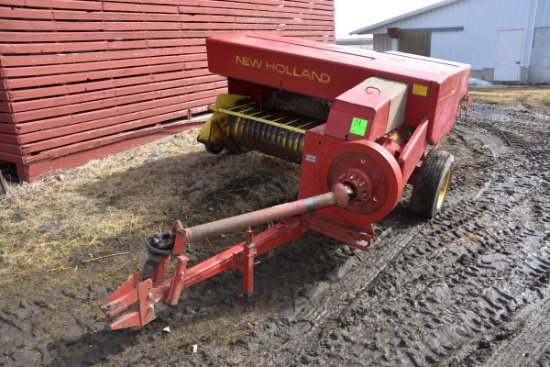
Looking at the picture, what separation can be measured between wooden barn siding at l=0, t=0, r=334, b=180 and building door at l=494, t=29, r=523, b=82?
40.1ft

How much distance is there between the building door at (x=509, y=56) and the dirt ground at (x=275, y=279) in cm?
1237

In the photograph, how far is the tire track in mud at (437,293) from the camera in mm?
2803

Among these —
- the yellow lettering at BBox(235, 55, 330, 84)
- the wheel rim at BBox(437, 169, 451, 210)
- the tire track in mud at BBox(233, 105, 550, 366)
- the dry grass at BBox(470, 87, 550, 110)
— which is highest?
the yellow lettering at BBox(235, 55, 330, 84)

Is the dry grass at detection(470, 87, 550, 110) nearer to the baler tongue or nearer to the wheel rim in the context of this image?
the wheel rim

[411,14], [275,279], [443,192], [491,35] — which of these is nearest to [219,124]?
[275,279]

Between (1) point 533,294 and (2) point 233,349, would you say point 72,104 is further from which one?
(1) point 533,294

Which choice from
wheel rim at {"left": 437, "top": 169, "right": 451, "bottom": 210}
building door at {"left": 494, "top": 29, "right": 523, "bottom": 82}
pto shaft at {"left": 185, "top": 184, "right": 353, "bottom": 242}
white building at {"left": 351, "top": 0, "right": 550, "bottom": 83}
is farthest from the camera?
building door at {"left": 494, "top": 29, "right": 523, "bottom": 82}

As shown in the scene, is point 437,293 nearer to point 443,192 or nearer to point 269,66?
point 443,192

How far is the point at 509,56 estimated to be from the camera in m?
16.3

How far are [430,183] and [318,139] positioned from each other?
154cm

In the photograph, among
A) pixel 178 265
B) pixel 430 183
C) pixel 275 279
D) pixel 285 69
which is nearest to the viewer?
pixel 178 265

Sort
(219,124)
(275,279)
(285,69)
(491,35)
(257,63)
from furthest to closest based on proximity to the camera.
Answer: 1. (491,35)
2. (219,124)
3. (257,63)
4. (285,69)
5. (275,279)

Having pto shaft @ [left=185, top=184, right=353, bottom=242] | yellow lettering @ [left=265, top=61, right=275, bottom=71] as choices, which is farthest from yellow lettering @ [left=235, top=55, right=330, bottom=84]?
pto shaft @ [left=185, top=184, right=353, bottom=242]

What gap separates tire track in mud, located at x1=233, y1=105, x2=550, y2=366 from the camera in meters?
2.80
